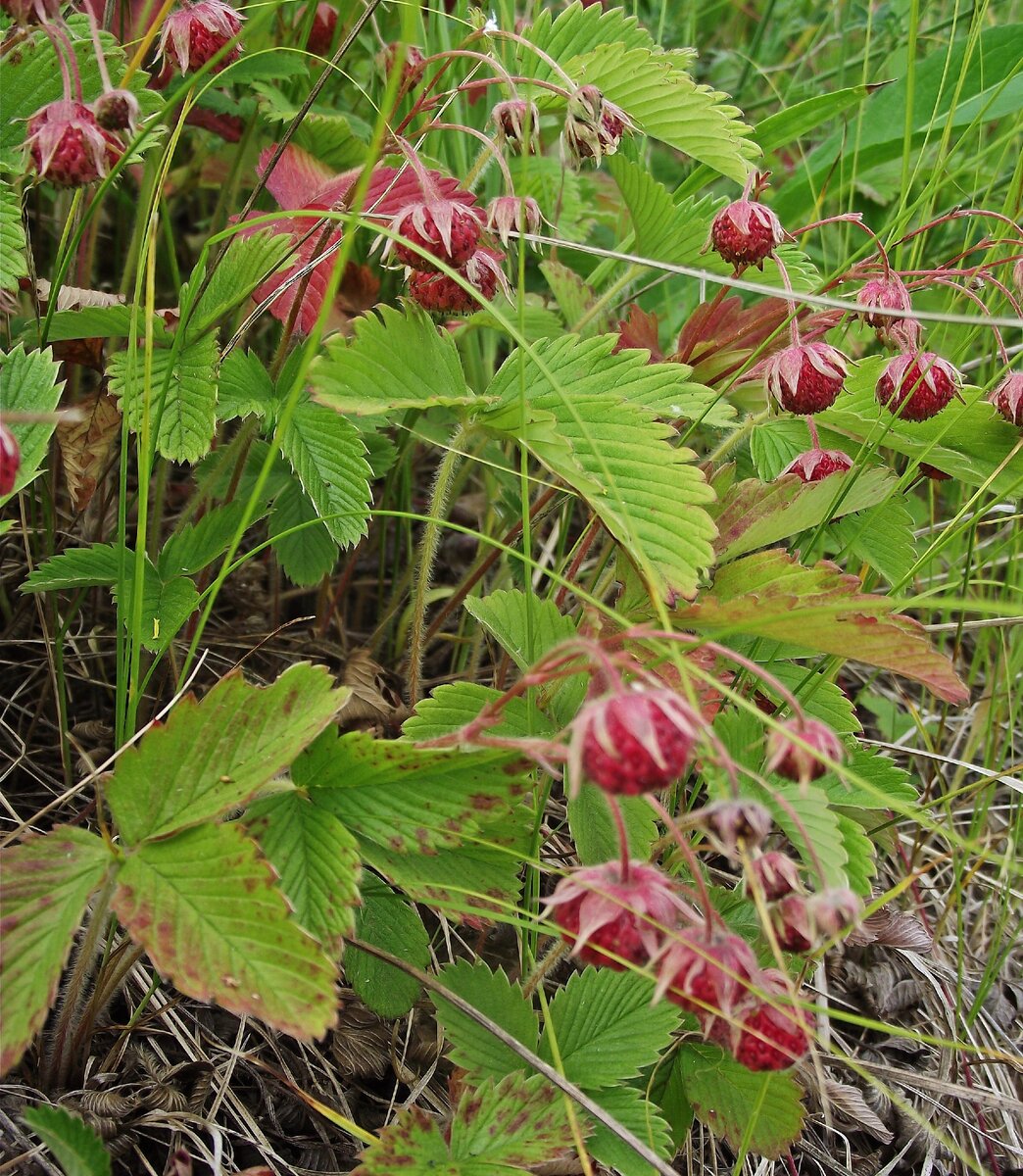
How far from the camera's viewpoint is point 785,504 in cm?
133

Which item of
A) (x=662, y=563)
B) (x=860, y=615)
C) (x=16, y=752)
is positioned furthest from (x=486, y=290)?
(x=16, y=752)

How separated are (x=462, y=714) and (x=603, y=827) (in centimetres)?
19

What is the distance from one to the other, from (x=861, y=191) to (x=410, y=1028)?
1884 mm

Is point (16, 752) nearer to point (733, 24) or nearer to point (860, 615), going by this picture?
point (860, 615)

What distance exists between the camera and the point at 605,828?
1192 mm

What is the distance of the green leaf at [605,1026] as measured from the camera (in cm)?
115

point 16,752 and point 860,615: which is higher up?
point 860,615

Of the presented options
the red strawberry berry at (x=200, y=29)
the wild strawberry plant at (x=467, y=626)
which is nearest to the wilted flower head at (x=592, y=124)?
the wild strawberry plant at (x=467, y=626)

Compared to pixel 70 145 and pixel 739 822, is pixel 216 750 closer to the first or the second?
pixel 739 822

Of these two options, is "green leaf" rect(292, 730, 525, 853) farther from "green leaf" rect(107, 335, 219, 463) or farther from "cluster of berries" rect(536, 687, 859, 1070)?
"green leaf" rect(107, 335, 219, 463)

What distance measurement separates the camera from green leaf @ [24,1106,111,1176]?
95cm

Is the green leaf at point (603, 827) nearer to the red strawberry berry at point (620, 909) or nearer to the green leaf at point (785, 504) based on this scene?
the red strawberry berry at point (620, 909)

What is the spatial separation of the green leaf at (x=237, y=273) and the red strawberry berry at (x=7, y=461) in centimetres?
42

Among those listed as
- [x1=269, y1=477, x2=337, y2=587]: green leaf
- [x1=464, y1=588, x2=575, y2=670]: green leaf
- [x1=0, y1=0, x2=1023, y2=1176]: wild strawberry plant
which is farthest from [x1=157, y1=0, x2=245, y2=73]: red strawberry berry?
[x1=464, y1=588, x2=575, y2=670]: green leaf
